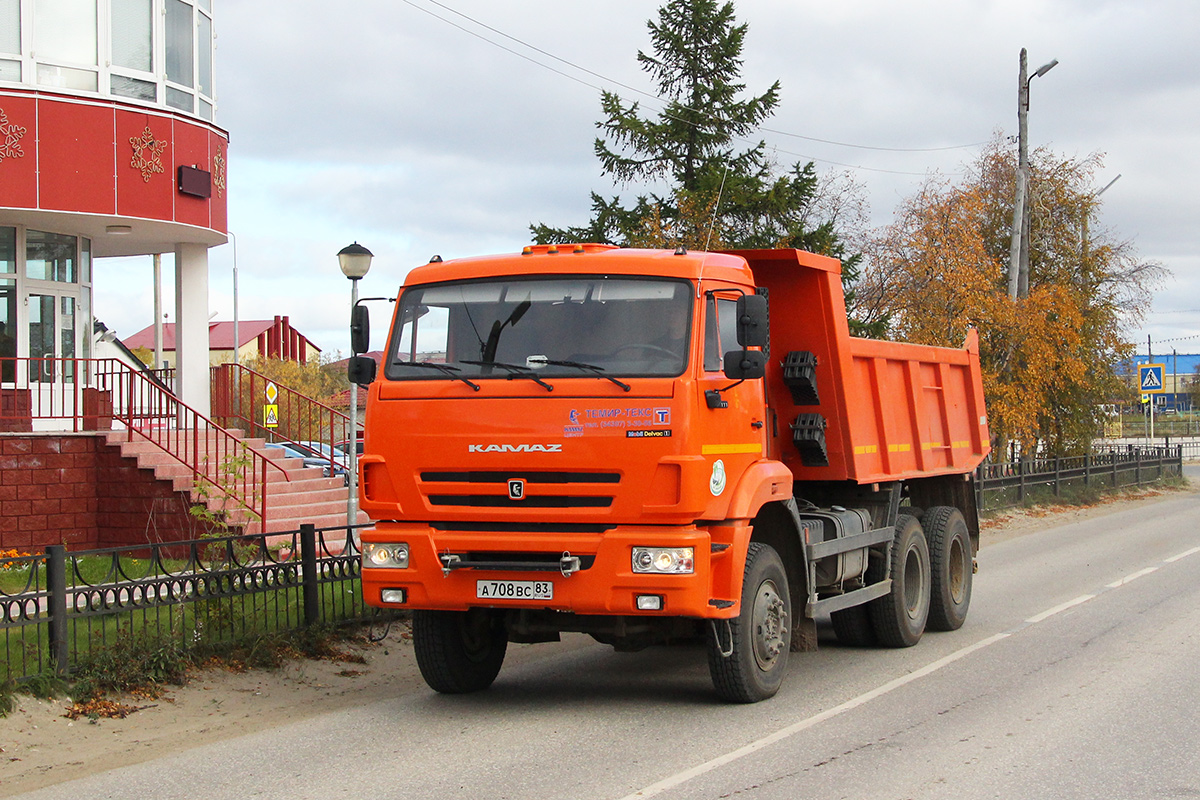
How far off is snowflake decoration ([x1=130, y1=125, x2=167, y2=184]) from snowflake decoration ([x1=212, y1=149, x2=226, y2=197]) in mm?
1247

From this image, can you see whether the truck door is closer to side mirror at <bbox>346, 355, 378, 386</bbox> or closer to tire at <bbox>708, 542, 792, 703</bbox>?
tire at <bbox>708, 542, 792, 703</bbox>

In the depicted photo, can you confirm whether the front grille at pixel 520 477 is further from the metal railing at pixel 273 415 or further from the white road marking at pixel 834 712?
the metal railing at pixel 273 415

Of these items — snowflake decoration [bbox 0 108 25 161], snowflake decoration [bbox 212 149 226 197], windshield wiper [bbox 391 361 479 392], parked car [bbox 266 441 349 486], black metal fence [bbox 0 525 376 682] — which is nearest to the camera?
windshield wiper [bbox 391 361 479 392]

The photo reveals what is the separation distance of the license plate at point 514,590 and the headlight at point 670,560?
0.60 metres

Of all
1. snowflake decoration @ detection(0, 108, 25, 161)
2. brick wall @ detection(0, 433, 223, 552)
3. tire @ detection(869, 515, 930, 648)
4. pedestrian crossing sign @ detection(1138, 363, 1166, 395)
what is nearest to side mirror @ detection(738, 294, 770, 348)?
tire @ detection(869, 515, 930, 648)

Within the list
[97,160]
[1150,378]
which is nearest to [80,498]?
[97,160]

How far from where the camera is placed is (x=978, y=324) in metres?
26.8

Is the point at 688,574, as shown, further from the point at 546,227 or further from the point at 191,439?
the point at 546,227

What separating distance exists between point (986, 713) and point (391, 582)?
3.76 metres

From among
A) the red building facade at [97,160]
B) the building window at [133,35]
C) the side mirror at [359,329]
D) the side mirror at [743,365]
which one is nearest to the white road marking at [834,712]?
the side mirror at [743,365]

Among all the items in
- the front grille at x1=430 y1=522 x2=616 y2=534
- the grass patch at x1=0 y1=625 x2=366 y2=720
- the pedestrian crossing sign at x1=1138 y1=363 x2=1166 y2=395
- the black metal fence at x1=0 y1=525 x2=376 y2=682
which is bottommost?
the grass patch at x1=0 y1=625 x2=366 y2=720

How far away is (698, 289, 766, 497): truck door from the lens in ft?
24.5

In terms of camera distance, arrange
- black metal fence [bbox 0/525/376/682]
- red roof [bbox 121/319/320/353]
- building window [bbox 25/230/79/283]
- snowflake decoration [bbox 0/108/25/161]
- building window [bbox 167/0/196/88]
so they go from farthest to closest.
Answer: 1. red roof [bbox 121/319/320/353]
2. building window [bbox 167/0/196/88]
3. building window [bbox 25/230/79/283]
4. snowflake decoration [bbox 0/108/25/161]
5. black metal fence [bbox 0/525/376/682]

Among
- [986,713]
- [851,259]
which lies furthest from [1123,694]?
[851,259]
